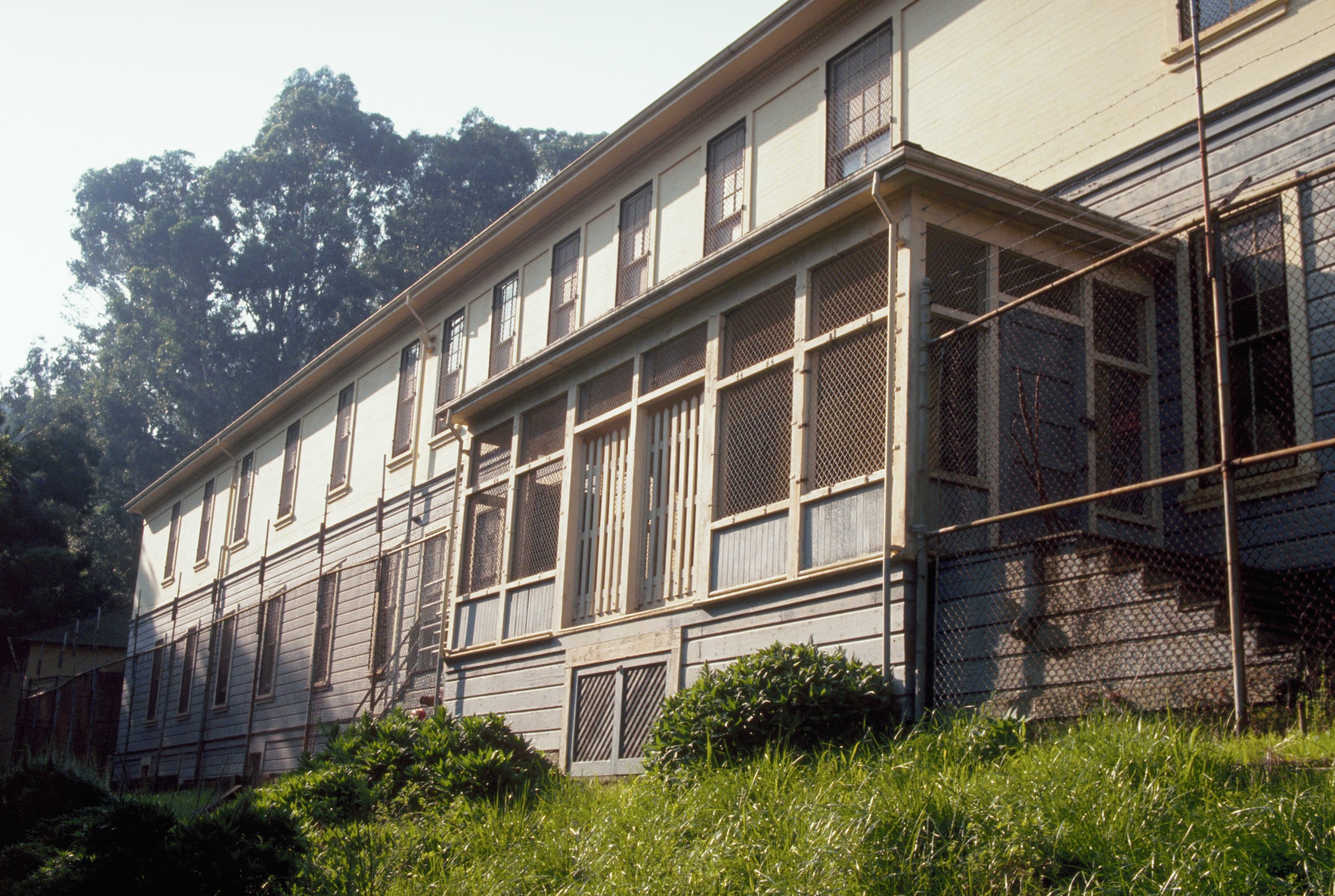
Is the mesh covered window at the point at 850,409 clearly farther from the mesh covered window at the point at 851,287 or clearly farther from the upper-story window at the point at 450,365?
the upper-story window at the point at 450,365

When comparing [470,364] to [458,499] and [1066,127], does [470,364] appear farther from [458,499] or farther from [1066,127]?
[1066,127]

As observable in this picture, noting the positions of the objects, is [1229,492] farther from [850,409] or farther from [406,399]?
[406,399]

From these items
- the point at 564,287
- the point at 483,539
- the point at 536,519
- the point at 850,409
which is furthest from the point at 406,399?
the point at 850,409

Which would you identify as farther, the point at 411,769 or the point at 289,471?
the point at 289,471

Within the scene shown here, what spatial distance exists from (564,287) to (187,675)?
14.6 meters

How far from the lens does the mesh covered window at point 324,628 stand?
2242cm

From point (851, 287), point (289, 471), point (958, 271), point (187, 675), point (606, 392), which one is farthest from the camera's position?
point (187, 675)

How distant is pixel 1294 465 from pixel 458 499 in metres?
10.5

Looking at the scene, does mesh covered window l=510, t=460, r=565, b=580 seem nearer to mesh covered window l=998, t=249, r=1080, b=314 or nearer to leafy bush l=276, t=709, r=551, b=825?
leafy bush l=276, t=709, r=551, b=825

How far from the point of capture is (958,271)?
10.2m

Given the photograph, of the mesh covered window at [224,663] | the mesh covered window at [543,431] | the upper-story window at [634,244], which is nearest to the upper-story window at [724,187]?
the upper-story window at [634,244]

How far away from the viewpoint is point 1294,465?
9.80 m

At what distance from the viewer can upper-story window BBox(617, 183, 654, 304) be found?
58.0ft

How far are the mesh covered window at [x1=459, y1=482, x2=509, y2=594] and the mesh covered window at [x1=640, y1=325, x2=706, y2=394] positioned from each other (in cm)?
279
